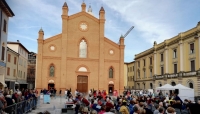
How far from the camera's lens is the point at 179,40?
33.2m

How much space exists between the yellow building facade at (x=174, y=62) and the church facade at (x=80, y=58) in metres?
8.80

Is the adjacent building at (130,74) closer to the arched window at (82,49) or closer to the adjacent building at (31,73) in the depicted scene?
the arched window at (82,49)

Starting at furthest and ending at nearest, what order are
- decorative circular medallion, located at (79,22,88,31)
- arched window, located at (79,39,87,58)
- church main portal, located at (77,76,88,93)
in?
decorative circular medallion, located at (79,22,88,31) < arched window, located at (79,39,87,58) < church main portal, located at (77,76,88,93)

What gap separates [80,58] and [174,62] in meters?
16.5

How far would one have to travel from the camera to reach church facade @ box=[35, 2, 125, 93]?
3238cm

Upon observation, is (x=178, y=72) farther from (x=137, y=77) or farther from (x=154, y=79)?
(x=137, y=77)

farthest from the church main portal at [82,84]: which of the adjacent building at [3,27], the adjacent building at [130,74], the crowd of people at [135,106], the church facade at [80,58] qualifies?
the adjacent building at [130,74]

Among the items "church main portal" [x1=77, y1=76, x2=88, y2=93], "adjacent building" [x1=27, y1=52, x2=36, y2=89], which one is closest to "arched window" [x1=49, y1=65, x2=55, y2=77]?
"church main portal" [x1=77, y1=76, x2=88, y2=93]

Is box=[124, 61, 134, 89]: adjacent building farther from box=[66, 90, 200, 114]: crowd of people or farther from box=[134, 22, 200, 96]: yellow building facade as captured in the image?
box=[66, 90, 200, 114]: crowd of people

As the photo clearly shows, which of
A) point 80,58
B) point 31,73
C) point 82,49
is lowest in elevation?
point 31,73

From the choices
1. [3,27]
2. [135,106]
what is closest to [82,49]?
[3,27]

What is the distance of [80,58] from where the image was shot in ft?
112

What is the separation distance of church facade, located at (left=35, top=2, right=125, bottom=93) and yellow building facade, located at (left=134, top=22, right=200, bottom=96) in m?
8.80

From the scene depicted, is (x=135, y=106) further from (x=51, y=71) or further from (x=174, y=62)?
(x=174, y=62)
